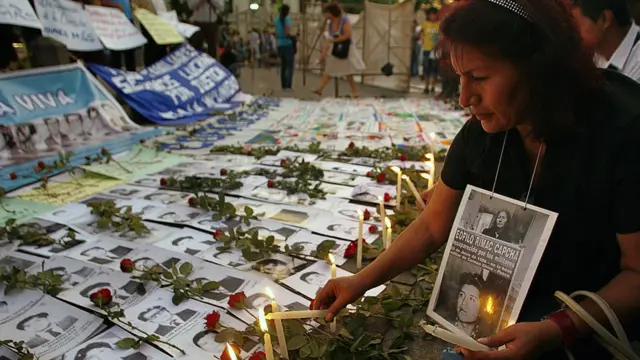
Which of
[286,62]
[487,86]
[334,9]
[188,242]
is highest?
[334,9]

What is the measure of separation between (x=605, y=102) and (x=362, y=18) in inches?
338

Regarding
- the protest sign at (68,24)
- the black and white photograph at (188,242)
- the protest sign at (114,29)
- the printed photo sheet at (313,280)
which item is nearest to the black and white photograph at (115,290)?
the black and white photograph at (188,242)

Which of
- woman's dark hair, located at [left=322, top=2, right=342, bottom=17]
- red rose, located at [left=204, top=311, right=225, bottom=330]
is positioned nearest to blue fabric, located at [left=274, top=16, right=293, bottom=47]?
woman's dark hair, located at [left=322, top=2, right=342, bottom=17]

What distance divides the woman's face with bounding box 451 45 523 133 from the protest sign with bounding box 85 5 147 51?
4855 millimetres

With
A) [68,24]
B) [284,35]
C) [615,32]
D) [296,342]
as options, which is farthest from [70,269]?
[284,35]

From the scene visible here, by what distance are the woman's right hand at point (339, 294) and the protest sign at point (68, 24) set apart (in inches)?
165

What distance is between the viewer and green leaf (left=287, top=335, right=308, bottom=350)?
1.36 m

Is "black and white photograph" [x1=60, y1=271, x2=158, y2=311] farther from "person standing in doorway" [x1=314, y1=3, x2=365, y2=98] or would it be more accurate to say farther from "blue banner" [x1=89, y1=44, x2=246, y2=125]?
"person standing in doorway" [x1=314, y1=3, x2=365, y2=98]

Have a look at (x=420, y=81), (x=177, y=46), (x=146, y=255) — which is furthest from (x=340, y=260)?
(x=420, y=81)

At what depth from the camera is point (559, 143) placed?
1.05m

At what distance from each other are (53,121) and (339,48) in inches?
181

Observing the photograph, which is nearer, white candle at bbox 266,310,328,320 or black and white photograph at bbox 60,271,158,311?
white candle at bbox 266,310,328,320

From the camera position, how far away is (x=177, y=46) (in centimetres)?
689

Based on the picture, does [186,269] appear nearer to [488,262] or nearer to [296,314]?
[296,314]
